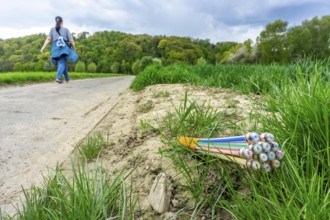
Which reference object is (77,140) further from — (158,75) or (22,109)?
(158,75)

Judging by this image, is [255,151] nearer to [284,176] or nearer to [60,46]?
[284,176]

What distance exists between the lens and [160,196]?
121 centimetres

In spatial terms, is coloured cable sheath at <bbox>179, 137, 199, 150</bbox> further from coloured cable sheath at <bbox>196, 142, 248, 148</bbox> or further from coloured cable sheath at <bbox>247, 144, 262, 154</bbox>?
coloured cable sheath at <bbox>247, 144, 262, 154</bbox>

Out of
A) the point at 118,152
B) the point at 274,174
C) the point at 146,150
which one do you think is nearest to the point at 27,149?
the point at 118,152

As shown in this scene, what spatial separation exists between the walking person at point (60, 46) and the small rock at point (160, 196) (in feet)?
27.6

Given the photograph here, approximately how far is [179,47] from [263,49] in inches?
776

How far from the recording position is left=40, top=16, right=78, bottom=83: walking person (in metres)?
8.87

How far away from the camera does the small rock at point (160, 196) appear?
1.19 meters

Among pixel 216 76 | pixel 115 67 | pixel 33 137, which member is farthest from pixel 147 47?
pixel 33 137

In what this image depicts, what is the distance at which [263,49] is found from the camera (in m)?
37.9

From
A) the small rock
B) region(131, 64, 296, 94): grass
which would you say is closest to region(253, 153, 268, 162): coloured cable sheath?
the small rock

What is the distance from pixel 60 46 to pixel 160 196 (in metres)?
8.80

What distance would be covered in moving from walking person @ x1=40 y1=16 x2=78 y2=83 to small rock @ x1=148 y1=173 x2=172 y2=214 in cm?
843

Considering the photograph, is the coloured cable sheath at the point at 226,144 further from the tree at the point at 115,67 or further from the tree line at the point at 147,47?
the tree at the point at 115,67
